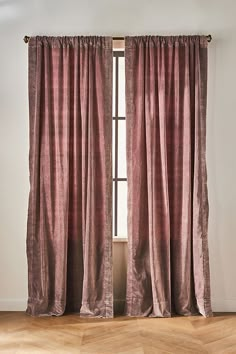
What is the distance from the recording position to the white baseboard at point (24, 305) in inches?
180

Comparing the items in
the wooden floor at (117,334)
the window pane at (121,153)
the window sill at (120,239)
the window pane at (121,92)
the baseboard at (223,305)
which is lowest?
the wooden floor at (117,334)

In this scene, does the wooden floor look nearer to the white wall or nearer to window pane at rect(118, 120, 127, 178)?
the white wall

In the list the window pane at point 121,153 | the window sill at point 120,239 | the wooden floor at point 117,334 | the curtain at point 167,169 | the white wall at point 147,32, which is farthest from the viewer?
the window pane at point 121,153

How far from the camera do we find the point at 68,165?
4.43 meters

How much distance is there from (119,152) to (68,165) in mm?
551

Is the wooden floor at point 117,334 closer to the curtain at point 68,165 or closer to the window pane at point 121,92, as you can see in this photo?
the curtain at point 68,165

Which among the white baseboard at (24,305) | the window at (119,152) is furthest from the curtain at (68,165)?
the window at (119,152)

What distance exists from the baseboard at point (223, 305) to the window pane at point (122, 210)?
954mm

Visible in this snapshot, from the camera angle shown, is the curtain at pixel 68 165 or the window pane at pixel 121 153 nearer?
the curtain at pixel 68 165

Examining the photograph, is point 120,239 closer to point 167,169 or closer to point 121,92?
point 167,169

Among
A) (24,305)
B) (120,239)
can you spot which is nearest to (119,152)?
(120,239)

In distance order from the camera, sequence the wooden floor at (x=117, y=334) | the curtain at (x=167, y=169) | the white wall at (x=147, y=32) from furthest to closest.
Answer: the white wall at (x=147, y=32)
the curtain at (x=167, y=169)
the wooden floor at (x=117, y=334)

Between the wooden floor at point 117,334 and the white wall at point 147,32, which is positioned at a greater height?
the white wall at point 147,32

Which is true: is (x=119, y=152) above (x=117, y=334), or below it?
above
